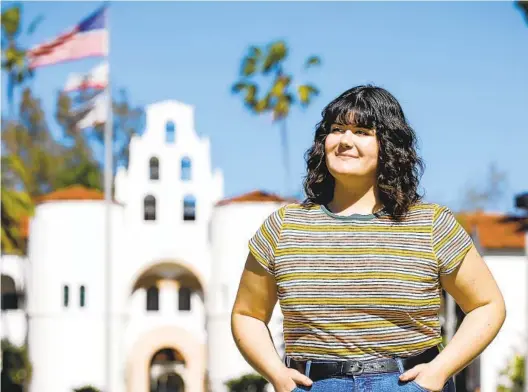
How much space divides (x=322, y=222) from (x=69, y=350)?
46.6 metres

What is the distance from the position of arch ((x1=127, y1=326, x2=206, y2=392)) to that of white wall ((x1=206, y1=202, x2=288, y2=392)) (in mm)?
1183

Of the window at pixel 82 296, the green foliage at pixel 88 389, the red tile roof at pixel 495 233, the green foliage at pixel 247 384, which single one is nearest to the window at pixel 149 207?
the window at pixel 82 296

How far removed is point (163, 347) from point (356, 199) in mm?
47606

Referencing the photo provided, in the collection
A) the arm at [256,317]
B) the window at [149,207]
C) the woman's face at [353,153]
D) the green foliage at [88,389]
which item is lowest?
the green foliage at [88,389]

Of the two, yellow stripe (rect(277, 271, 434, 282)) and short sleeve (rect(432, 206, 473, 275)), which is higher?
short sleeve (rect(432, 206, 473, 275))

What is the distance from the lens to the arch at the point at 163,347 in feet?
168

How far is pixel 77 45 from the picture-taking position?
35.0 m

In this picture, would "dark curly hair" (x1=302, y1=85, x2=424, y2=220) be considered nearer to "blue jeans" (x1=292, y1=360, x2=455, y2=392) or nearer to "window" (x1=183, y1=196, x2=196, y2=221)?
"blue jeans" (x1=292, y1=360, x2=455, y2=392)

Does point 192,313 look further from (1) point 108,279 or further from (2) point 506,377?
(2) point 506,377

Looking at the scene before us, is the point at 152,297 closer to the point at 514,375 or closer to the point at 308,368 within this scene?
the point at 514,375

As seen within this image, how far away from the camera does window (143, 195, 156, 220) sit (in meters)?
52.0

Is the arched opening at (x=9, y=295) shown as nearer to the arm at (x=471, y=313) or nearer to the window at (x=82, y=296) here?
the window at (x=82, y=296)

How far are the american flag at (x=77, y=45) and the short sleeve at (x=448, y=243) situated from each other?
1168 inches

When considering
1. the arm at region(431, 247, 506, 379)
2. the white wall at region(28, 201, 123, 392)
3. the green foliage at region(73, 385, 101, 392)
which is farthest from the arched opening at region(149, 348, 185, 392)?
the arm at region(431, 247, 506, 379)
